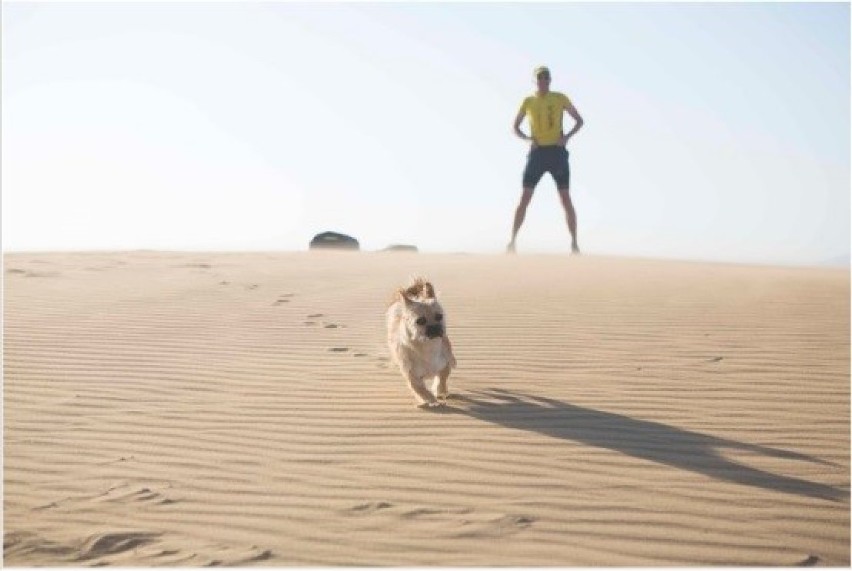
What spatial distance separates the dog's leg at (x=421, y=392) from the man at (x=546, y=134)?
7292mm

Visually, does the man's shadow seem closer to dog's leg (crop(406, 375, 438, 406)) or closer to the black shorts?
dog's leg (crop(406, 375, 438, 406))

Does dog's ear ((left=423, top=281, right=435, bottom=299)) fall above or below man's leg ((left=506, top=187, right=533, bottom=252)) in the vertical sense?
below

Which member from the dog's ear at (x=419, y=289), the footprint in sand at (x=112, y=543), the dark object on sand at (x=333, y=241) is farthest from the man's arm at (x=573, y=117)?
the footprint in sand at (x=112, y=543)

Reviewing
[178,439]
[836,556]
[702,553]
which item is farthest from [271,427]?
[836,556]

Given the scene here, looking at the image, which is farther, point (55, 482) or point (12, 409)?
point (12, 409)

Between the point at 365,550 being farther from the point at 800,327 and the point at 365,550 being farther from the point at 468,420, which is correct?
the point at 800,327

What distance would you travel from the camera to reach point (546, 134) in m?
12.6

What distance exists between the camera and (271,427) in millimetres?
5488

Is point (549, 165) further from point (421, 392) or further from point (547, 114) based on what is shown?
point (421, 392)

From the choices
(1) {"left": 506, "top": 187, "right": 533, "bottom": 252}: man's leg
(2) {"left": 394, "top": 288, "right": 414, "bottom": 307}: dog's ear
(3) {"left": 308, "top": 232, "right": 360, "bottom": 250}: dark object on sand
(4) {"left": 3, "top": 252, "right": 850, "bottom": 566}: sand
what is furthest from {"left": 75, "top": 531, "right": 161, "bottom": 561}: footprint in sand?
(3) {"left": 308, "top": 232, "right": 360, "bottom": 250}: dark object on sand

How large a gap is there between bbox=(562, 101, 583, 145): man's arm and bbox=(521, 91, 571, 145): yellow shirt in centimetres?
4

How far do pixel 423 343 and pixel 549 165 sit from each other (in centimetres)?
741

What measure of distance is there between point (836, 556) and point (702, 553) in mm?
553

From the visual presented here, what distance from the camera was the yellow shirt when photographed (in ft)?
41.1
